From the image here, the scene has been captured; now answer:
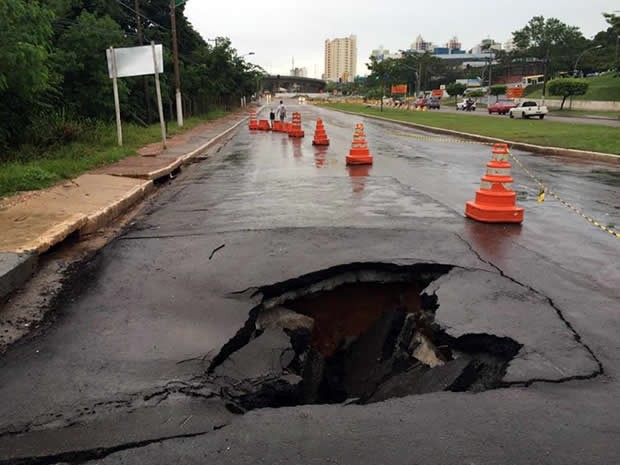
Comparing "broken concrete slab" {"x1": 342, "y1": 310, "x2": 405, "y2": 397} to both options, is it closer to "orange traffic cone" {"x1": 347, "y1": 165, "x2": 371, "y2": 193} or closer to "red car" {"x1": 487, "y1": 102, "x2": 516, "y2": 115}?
"orange traffic cone" {"x1": 347, "y1": 165, "x2": 371, "y2": 193}

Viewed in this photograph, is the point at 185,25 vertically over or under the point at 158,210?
over

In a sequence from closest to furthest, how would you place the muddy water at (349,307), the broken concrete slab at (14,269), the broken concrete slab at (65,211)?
the broken concrete slab at (14,269) < the muddy water at (349,307) < the broken concrete slab at (65,211)

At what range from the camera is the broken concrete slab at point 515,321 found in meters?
3.29

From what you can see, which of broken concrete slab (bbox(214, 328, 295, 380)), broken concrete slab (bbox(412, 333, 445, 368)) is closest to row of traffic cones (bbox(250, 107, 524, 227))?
broken concrete slab (bbox(412, 333, 445, 368))

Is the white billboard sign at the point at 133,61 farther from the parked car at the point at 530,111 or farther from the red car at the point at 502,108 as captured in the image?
the red car at the point at 502,108

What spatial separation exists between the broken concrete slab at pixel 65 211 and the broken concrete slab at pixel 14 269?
22 centimetres

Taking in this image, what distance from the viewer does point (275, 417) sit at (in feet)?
9.19

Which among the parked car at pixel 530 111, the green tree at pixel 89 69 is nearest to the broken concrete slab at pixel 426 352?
the green tree at pixel 89 69

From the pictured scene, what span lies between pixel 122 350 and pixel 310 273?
198 centimetres

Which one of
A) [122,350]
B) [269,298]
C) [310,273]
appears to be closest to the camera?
[122,350]

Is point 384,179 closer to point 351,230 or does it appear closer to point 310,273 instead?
point 351,230

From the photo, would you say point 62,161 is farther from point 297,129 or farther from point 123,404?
point 297,129

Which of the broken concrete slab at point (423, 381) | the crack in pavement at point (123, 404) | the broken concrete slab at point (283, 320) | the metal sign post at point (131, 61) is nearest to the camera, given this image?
the crack in pavement at point (123, 404)

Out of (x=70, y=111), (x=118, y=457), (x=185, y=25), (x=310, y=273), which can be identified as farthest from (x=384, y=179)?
Answer: (x=185, y=25)
